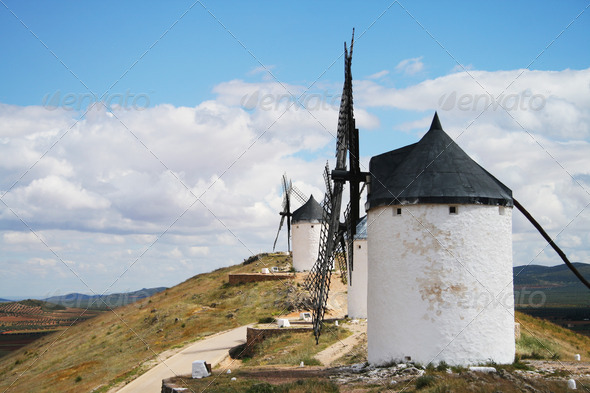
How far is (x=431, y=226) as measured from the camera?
15844 mm

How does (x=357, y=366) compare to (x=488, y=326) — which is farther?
(x=357, y=366)

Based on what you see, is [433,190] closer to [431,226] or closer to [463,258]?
[431,226]

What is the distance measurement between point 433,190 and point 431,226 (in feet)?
3.38

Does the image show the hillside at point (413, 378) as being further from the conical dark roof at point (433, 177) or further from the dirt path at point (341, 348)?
the conical dark roof at point (433, 177)

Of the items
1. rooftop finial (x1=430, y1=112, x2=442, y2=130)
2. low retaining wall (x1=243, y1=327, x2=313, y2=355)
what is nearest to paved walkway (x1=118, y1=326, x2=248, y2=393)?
low retaining wall (x1=243, y1=327, x2=313, y2=355)

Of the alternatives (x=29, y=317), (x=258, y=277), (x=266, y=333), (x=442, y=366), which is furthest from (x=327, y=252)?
(x=29, y=317)

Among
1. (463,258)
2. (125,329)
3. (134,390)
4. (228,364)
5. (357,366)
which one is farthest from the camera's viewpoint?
(125,329)

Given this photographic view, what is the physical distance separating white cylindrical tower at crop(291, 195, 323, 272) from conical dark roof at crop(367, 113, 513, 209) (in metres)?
31.6

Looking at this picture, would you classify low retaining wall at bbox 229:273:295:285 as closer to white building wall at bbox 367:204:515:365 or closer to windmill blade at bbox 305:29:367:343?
windmill blade at bbox 305:29:367:343

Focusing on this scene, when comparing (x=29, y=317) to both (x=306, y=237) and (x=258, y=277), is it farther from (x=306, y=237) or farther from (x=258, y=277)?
(x=306, y=237)

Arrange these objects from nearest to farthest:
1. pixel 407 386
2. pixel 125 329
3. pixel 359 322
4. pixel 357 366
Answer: pixel 407 386 → pixel 357 366 → pixel 359 322 → pixel 125 329

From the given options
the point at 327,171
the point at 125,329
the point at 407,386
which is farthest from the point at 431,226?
the point at 125,329

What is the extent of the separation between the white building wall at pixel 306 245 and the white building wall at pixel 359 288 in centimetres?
1703

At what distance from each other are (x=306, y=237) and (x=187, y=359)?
83.1ft
